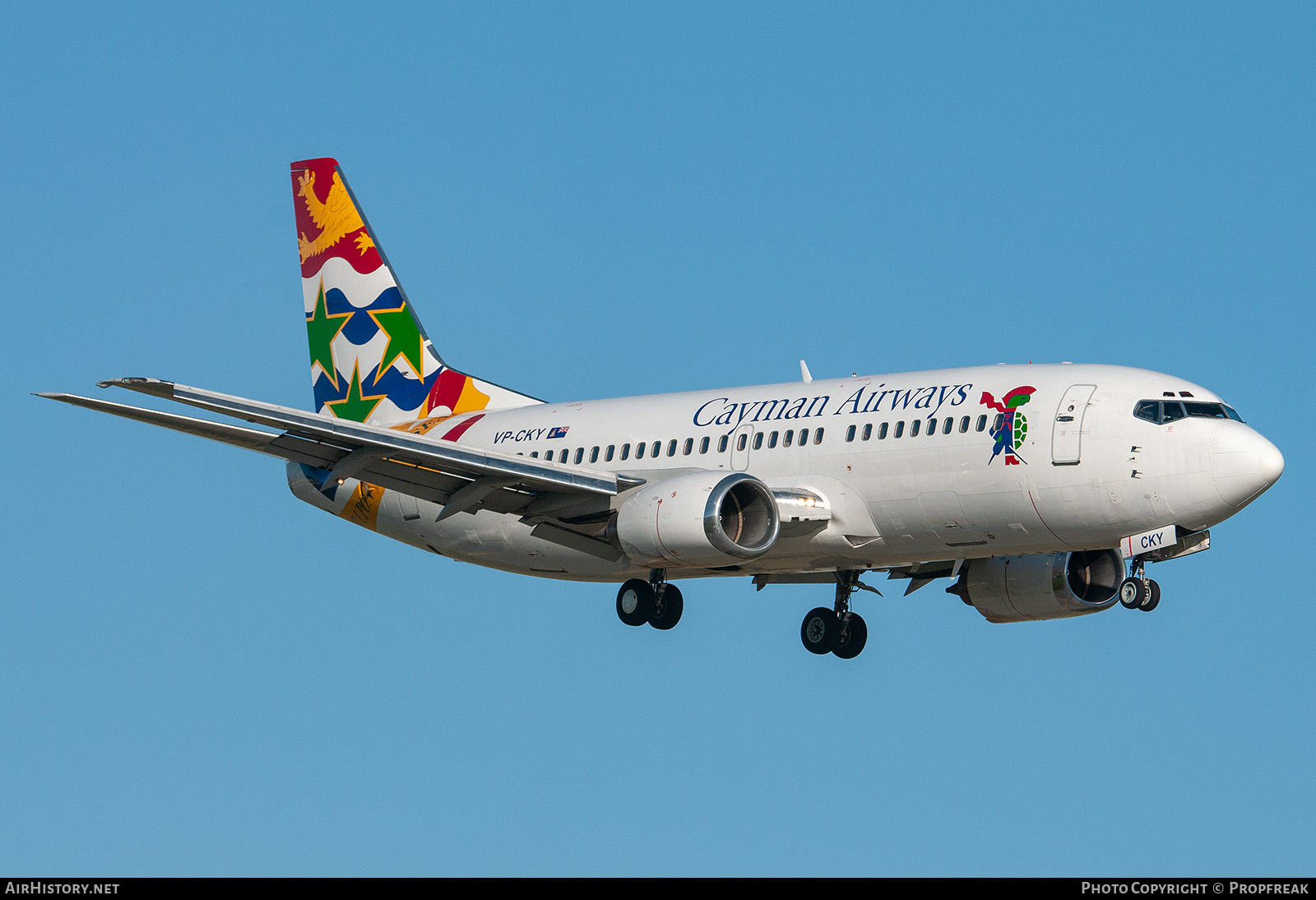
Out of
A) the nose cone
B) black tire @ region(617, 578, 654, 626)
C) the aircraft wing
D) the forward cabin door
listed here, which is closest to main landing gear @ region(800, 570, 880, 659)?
black tire @ region(617, 578, 654, 626)

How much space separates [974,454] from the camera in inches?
1388

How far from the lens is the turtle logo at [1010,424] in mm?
34906

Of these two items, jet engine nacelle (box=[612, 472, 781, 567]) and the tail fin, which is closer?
jet engine nacelle (box=[612, 472, 781, 567])

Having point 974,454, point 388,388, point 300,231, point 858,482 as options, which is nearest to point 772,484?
point 858,482

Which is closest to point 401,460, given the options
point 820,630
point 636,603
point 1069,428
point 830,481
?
point 636,603

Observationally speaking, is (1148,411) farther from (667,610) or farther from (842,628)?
(667,610)

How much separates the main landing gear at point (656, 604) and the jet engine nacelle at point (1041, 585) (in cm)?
641

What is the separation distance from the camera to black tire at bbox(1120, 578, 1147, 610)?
34.9m

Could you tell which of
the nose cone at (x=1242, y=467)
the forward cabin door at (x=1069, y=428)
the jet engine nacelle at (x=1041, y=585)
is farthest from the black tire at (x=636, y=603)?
the nose cone at (x=1242, y=467)

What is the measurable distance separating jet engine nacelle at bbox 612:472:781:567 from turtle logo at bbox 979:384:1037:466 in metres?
4.42

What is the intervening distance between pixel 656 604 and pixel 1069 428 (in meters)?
9.96

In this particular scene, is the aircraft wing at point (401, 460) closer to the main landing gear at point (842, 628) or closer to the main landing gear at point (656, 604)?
the main landing gear at point (656, 604)

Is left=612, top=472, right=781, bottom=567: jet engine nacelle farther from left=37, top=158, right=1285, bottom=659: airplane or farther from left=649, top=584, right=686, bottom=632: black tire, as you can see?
left=649, top=584, right=686, bottom=632: black tire

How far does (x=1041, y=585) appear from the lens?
40.3 m
